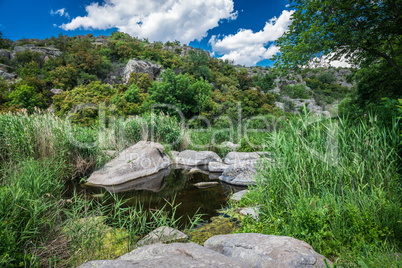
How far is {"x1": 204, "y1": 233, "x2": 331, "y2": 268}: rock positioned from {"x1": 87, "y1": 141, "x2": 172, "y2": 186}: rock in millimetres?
5089

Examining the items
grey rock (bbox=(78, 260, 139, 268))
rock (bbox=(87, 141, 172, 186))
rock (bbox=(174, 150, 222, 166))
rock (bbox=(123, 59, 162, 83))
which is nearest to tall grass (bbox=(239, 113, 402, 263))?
grey rock (bbox=(78, 260, 139, 268))

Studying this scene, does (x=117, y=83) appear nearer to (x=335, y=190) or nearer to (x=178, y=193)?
(x=178, y=193)

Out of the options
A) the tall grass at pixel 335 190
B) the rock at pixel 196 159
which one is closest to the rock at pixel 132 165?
the rock at pixel 196 159

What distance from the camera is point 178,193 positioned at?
5742mm

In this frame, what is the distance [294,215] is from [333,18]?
494 centimetres

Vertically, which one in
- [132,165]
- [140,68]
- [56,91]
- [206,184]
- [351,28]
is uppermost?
[140,68]

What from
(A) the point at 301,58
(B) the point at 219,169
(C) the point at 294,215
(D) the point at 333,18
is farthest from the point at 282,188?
(B) the point at 219,169

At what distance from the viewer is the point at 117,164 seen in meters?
7.32

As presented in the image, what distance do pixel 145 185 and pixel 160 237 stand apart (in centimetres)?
396

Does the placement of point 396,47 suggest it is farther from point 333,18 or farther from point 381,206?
point 381,206

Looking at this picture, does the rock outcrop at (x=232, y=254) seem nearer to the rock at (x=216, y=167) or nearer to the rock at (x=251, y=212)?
the rock at (x=251, y=212)

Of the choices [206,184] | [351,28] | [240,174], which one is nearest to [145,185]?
[206,184]

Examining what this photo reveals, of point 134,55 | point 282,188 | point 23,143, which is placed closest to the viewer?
point 282,188

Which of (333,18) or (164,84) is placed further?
(164,84)
